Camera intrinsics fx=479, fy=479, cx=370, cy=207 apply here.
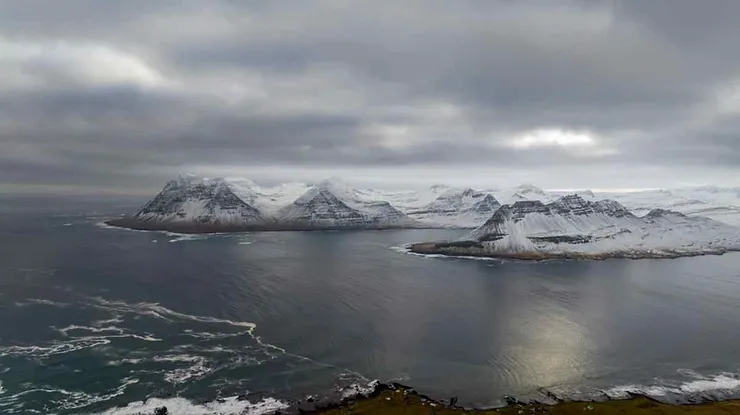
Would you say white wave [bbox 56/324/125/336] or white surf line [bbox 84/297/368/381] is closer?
white surf line [bbox 84/297/368/381]

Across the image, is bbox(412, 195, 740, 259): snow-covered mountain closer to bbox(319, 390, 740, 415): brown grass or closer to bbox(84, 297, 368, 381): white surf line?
bbox(84, 297, 368, 381): white surf line

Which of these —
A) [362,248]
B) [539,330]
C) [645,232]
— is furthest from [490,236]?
[539,330]

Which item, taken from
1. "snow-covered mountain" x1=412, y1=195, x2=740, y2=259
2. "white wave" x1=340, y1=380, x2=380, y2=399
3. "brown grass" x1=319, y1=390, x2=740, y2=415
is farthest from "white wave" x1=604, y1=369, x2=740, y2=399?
"snow-covered mountain" x1=412, y1=195, x2=740, y2=259

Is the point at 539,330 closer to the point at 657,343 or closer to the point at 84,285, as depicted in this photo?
the point at 657,343

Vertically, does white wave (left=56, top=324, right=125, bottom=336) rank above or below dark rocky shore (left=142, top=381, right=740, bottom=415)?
above

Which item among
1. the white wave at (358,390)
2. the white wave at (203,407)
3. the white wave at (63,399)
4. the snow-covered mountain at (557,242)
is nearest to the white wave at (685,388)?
the white wave at (358,390)

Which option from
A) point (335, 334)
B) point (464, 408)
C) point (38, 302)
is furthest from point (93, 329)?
point (464, 408)

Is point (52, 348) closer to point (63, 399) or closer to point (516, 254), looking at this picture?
point (63, 399)
